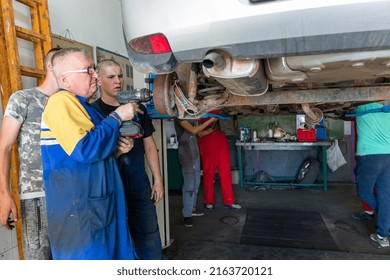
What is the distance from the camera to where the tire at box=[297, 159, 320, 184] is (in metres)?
4.56

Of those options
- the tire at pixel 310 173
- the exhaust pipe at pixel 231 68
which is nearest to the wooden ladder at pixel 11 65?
the exhaust pipe at pixel 231 68

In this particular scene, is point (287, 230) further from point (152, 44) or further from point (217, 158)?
point (152, 44)

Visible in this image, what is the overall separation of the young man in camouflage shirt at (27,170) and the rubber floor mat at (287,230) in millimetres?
1776

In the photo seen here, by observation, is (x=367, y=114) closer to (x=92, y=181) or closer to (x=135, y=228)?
(x=135, y=228)

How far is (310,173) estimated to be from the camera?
15.0 feet

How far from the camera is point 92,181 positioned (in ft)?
3.70

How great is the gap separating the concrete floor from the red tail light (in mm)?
1888

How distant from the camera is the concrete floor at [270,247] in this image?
2289mm

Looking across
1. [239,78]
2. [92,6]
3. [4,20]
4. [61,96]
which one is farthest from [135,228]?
[92,6]

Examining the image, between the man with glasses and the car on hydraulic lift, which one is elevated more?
the car on hydraulic lift

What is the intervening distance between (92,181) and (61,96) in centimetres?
38

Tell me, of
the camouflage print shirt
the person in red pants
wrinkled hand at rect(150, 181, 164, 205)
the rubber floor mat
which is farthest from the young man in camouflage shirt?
the person in red pants

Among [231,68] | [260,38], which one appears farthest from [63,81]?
Answer: [260,38]

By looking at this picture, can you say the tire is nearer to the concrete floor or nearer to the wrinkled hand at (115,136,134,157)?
the concrete floor
